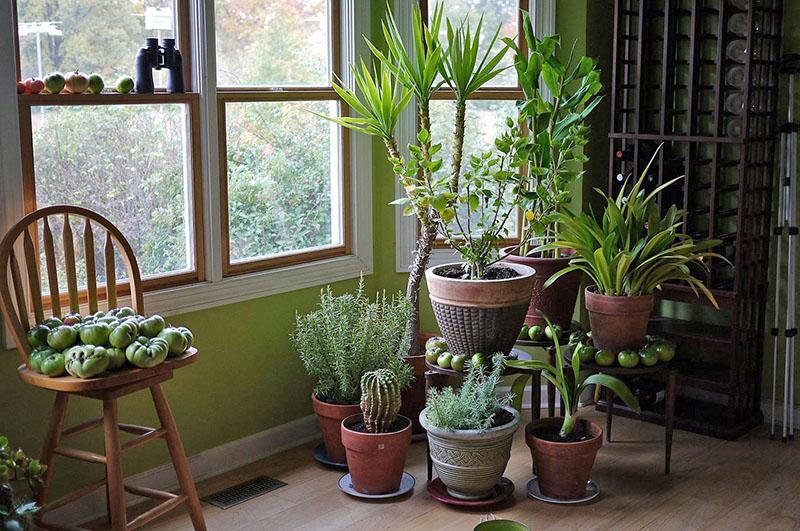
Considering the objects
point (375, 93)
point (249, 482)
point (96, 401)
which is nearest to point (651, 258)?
point (375, 93)

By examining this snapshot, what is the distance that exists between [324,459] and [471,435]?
804 millimetres

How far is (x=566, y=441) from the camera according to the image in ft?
11.9

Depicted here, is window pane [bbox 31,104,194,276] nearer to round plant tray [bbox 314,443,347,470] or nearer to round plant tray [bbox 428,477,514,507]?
round plant tray [bbox 314,443,347,470]

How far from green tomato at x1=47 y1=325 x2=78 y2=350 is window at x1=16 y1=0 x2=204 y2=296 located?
0.56 meters

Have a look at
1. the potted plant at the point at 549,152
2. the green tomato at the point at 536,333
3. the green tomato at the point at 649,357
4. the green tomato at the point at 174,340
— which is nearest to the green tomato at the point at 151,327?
the green tomato at the point at 174,340

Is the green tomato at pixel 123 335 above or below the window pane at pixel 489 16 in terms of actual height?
below

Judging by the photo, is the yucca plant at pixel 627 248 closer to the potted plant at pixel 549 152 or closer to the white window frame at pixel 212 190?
the potted plant at pixel 549 152

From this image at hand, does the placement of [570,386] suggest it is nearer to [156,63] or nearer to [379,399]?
[379,399]

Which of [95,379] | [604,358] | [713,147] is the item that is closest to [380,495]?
[604,358]

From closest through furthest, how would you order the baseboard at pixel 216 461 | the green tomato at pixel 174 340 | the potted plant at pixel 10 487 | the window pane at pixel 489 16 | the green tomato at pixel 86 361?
the potted plant at pixel 10 487, the green tomato at pixel 86 361, the green tomato at pixel 174 340, the baseboard at pixel 216 461, the window pane at pixel 489 16

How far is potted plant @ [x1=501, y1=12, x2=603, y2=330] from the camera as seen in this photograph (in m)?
3.75

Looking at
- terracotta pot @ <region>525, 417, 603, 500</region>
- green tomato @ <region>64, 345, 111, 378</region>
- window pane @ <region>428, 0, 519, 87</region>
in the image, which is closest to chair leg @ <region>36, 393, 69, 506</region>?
green tomato @ <region>64, 345, 111, 378</region>

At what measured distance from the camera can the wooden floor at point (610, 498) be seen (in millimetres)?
3482

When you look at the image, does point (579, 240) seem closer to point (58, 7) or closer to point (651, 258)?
point (651, 258)
